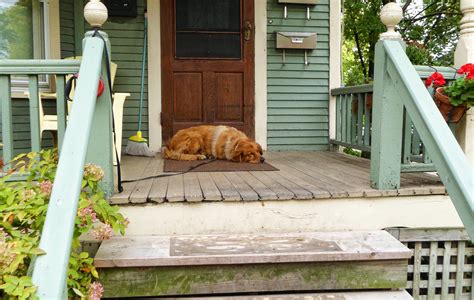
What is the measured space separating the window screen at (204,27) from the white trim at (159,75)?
0.75 feet

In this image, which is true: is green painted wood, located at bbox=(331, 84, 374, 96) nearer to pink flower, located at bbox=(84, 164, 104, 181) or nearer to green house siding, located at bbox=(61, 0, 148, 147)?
green house siding, located at bbox=(61, 0, 148, 147)

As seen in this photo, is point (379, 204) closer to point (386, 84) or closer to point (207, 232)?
point (386, 84)

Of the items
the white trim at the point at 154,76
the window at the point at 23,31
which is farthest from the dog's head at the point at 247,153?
the window at the point at 23,31

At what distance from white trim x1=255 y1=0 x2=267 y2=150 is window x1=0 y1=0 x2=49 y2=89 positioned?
2126 mm

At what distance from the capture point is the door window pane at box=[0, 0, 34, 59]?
382 cm

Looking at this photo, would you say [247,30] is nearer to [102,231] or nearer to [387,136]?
[387,136]

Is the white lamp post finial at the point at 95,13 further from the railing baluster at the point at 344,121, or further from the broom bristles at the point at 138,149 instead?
the railing baluster at the point at 344,121

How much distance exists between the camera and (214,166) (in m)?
3.38

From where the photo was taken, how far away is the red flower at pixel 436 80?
2.57 m

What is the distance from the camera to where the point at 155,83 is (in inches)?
172

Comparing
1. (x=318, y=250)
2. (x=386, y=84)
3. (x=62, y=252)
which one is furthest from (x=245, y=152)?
(x=62, y=252)

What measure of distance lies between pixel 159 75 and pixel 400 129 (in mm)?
2766

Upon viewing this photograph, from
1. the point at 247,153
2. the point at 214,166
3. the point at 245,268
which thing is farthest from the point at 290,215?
the point at 247,153

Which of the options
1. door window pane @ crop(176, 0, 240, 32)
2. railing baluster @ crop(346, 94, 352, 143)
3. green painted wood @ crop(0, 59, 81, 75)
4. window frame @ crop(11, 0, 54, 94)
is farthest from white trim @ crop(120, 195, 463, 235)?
door window pane @ crop(176, 0, 240, 32)
